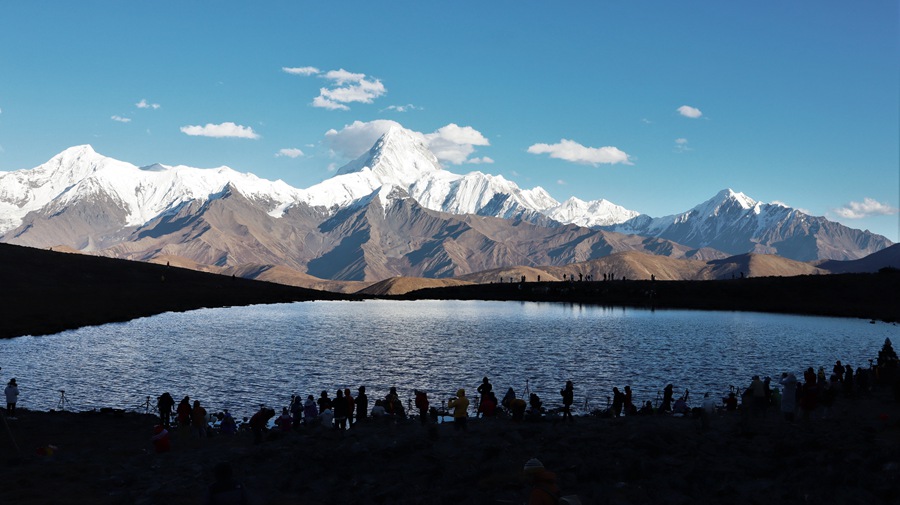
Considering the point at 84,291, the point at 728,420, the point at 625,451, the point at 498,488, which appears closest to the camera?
the point at 498,488

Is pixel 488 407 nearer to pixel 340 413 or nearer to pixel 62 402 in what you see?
pixel 340 413

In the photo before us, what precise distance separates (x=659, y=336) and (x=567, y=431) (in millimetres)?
77309

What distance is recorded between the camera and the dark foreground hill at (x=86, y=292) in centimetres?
10300

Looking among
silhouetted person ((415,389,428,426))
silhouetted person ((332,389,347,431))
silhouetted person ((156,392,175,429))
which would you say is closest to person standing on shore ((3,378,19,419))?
silhouetted person ((156,392,175,429))

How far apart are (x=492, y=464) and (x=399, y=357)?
5605cm

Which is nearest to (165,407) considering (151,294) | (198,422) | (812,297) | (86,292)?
(198,422)

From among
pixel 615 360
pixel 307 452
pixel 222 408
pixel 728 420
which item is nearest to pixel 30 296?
pixel 222 408

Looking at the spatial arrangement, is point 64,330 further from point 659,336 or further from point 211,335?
point 659,336

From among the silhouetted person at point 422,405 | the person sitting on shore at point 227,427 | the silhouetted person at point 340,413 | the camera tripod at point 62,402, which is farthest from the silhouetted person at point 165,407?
the silhouetted person at point 422,405

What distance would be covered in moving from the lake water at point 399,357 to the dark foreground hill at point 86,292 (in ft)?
24.8

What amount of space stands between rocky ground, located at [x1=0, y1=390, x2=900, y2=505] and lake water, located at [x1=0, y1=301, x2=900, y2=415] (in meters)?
17.1

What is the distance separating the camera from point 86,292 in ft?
454

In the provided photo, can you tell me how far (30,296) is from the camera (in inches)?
4771

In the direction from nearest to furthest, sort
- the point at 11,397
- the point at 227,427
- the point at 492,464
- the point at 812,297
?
the point at 492,464 < the point at 227,427 < the point at 11,397 < the point at 812,297
